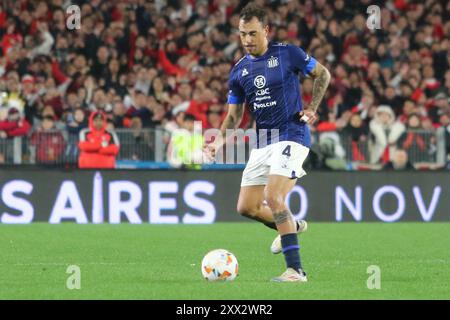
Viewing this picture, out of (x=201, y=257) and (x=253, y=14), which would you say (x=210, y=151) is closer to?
(x=253, y=14)

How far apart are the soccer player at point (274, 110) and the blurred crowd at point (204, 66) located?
8568 mm

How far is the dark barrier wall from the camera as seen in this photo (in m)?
18.8

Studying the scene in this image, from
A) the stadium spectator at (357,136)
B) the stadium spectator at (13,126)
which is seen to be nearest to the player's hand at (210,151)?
the stadium spectator at (13,126)

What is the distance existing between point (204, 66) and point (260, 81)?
456 inches

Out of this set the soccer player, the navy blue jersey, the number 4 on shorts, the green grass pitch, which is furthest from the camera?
the navy blue jersey

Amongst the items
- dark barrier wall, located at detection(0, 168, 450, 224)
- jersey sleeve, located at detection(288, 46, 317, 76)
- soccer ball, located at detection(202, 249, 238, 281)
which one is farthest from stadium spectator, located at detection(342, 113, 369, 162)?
soccer ball, located at detection(202, 249, 238, 281)

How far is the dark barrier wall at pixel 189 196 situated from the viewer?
61.7 ft

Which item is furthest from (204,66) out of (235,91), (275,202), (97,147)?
(275,202)

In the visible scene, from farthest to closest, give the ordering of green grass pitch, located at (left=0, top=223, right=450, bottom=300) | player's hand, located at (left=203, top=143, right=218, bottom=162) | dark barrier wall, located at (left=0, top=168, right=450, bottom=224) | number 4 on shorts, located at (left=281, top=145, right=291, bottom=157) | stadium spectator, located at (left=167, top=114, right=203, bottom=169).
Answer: stadium spectator, located at (left=167, top=114, right=203, bottom=169)
dark barrier wall, located at (left=0, top=168, right=450, bottom=224)
player's hand, located at (left=203, top=143, right=218, bottom=162)
number 4 on shorts, located at (left=281, top=145, right=291, bottom=157)
green grass pitch, located at (left=0, top=223, right=450, bottom=300)

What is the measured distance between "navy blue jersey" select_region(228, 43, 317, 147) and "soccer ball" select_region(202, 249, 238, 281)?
1.26 m

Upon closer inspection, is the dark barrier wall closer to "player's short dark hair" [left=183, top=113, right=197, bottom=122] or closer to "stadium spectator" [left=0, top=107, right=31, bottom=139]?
"stadium spectator" [left=0, top=107, right=31, bottom=139]

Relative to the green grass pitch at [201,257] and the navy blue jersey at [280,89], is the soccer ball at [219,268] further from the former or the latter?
the navy blue jersey at [280,89]

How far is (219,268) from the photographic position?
9.93 m
